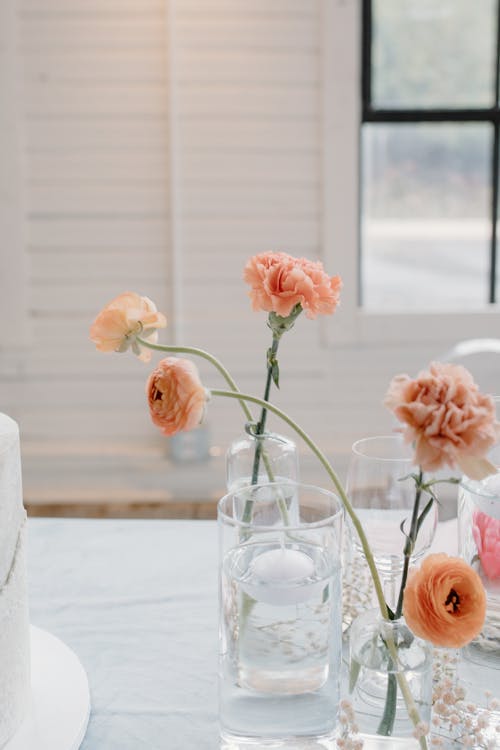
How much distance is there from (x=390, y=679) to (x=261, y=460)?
0.26 metres

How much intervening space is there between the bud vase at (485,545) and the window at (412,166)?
2.17 m

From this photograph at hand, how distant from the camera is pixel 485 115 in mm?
3072

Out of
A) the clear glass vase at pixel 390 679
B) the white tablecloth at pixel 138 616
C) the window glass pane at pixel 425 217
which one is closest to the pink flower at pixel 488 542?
the clear glass vase at pixel 390 679

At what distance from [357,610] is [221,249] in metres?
2.12

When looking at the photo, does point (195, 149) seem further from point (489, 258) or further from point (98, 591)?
point (98, 591)

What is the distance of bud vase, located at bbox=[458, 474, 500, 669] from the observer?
86 cm

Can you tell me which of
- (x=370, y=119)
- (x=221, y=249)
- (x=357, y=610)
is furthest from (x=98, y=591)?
(x=370, y=119)

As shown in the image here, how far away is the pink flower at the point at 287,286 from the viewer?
2.74ft

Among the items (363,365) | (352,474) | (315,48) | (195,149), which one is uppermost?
(315,48)

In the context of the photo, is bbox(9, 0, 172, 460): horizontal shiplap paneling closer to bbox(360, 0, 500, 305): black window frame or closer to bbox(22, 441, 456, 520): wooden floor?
bbox(22, 441, 456, 520): wooden floor

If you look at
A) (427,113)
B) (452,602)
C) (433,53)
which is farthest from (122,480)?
(452,602)

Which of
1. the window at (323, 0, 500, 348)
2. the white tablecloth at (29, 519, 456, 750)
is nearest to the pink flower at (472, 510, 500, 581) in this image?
the white tablecloth at (29, 519, 456, 750)

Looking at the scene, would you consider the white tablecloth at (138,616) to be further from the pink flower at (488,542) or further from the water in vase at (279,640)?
the pink flower at (488,542)

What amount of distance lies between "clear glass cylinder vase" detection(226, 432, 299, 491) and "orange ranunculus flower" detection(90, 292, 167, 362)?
16 cm
